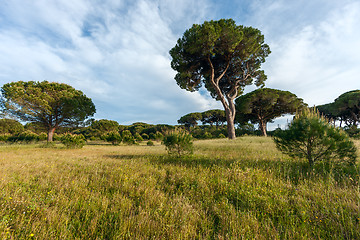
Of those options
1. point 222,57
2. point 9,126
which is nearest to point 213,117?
point 222,57

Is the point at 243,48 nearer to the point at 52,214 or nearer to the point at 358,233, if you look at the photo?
the point at 358,233

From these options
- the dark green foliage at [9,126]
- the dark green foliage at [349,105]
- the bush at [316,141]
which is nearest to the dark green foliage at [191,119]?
the dark green foliage at [349,105]

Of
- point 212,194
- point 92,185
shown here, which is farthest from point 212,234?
point 92,185

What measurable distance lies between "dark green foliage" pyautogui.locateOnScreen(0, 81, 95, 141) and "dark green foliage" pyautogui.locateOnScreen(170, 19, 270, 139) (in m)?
17.3

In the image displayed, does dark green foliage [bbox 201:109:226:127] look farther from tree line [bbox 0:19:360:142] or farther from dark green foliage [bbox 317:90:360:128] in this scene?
dark green foliage [bbox 317:90:360:128]

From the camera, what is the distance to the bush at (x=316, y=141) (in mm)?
4258

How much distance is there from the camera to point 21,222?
1.79 metres

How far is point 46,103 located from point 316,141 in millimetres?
27275

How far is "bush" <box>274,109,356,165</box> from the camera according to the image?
14.0 ft

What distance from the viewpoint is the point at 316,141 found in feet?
14.7

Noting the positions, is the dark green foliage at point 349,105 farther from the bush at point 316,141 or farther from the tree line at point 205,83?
the bush at point 316,141

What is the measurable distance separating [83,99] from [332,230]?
96.8 feet

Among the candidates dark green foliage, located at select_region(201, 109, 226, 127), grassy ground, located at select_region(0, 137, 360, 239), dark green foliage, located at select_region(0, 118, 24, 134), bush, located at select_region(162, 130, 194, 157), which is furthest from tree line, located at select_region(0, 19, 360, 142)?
dark green foliage, located at select_region(0, 118, 24, 134)

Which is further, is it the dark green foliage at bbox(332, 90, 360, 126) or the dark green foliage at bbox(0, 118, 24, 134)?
the dark green foliage at bbox(0, 118, 24, 134)
